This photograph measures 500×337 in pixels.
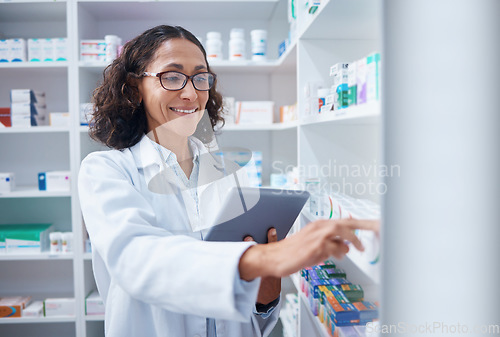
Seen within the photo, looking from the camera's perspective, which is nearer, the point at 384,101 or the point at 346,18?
the point at 384,101

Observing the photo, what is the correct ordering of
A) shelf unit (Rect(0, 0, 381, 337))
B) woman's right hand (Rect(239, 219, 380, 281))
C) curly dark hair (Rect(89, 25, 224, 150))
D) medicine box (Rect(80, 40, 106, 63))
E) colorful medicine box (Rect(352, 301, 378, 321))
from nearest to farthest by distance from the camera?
woman's right hand (Rect(239, 219, 380, 281)) < colorful medicine box (Rect(352, 301, 378, 321)) < curly dark hair (Rect(89, 25, 224, 150)) < shelf unit (Rect(0, 0, 381, 337)) < medicine box (Rect(80, 40, 106, 63))

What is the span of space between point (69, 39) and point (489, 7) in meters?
2.34

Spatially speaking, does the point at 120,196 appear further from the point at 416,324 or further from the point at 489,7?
the point at 489,7

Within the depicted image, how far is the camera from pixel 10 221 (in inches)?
115

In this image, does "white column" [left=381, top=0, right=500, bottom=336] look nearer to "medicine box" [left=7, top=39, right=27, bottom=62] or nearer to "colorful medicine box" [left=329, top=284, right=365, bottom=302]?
"colorful medicine box" [left=329, top=284, right=365, bottom=302]

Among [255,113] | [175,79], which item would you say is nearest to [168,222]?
[175,79]

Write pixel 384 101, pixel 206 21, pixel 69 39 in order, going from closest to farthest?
1. pixel 384 101
2. pixel 69 39
3. pixel 206 21

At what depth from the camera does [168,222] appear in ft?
4.11

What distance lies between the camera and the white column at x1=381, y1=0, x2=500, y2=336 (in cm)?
79

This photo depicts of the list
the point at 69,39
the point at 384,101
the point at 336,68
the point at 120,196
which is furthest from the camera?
the point at 69,39

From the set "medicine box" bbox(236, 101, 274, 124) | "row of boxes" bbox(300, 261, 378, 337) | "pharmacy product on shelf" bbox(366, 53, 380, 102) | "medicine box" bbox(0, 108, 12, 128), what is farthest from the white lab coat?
"medicine box" bbox(0, 108, 12, 128)

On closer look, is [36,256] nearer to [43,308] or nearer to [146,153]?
[43,308]

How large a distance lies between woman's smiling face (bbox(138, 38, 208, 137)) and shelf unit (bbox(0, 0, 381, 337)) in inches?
25.7

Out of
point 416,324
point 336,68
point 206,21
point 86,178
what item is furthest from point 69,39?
point 416,324
